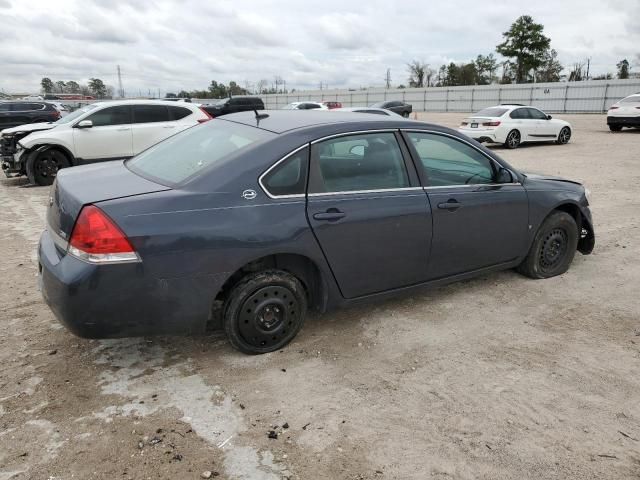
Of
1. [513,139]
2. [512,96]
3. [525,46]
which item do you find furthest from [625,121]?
[525,46]

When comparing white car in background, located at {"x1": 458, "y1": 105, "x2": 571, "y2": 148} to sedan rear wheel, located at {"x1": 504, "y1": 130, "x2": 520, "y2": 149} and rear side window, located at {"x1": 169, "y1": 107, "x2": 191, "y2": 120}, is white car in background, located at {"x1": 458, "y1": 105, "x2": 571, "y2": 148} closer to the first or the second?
sedan rear wheel, located at {"x1": 504, "y1": 130, "x2": 520, "y2": 149}

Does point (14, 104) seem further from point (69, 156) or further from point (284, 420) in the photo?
point (284, 420)

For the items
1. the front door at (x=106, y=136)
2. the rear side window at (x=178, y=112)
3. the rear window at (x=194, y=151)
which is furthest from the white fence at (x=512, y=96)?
the rear window at (x=194, y=151)

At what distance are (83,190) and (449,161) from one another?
269 centimetres

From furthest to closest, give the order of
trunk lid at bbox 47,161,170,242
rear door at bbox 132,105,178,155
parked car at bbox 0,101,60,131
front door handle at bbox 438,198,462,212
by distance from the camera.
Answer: parked car at bbox 0,101,60,131
rear door at bbox 132,105,178,155
front door handle at bbox 438,198,462,212
trunk lid at bbox 47,161,170,242

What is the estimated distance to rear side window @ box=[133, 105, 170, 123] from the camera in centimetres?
1055

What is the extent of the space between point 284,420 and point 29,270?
3558 mm

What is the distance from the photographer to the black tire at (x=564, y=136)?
18.0 metres

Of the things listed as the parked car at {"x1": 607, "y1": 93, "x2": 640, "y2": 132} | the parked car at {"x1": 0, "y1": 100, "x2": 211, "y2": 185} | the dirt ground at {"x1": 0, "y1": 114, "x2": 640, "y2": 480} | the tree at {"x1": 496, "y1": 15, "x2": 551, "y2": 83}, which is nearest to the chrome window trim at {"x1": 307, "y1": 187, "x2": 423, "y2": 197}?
the dirt ground at {"x1": 0, "y1": 114, "x2": 640, "y2": 480}

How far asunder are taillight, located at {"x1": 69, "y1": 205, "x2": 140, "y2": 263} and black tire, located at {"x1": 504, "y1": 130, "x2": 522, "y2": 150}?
1572 centimetres

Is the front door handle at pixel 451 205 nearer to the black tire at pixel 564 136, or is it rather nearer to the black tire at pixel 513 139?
the black tire at pixel 513 139

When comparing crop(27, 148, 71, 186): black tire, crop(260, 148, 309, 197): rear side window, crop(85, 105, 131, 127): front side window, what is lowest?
crop(27, 148, 71, 186): black tire

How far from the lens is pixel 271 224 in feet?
10.3

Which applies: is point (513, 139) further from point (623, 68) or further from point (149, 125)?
point (623, 68)
